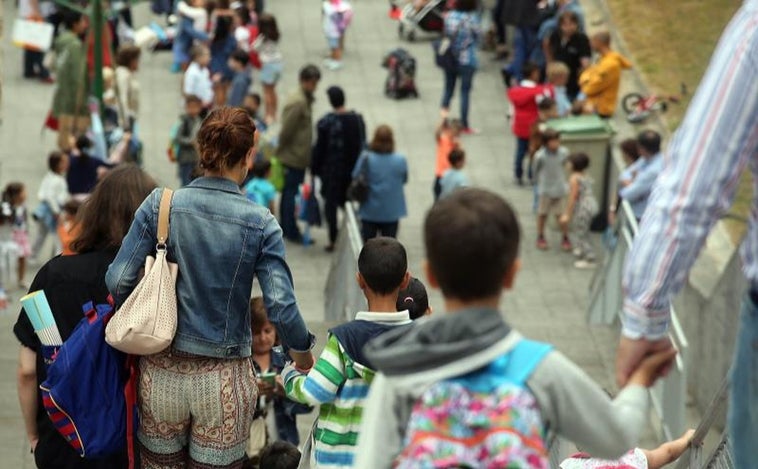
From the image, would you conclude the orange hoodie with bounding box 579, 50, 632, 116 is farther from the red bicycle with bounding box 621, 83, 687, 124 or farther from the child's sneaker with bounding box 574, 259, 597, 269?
the child's sneaker with bounding box 574, 259, 597, 269

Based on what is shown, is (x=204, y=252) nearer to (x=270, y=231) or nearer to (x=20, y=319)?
(x=270, y=231)

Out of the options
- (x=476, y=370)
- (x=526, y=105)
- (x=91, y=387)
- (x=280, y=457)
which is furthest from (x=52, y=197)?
Answer: (x=476, y=370)

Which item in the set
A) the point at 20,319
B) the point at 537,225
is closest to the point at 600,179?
the point at 537,225

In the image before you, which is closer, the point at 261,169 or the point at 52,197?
the point at 261,169

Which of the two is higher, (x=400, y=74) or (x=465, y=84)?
(x=465, y=84)

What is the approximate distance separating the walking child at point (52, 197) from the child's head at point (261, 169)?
1.93 metres

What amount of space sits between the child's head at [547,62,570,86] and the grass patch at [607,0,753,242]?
1.42 metres

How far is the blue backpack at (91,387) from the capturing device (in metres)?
5.43

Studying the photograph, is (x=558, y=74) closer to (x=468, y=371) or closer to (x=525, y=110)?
(x=525, y=110)

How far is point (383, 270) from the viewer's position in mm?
5277

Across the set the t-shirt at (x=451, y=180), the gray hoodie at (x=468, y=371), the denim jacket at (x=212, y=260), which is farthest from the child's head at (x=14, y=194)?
the gray hoodie at (x=468, y=371)

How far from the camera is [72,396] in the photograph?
548 cm

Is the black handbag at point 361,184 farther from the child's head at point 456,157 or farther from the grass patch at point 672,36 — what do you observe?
the grass patch at point 672,36

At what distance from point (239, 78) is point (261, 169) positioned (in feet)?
14.1
